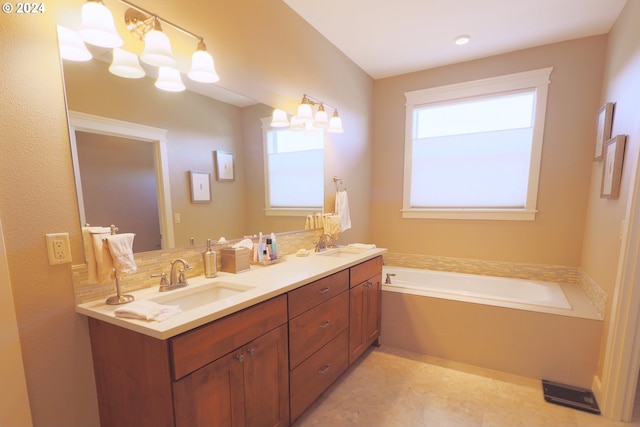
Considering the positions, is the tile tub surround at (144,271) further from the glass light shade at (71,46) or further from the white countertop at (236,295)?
the glass light shade at (71,46)

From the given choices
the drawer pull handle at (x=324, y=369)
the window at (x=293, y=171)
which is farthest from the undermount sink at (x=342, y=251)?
the drawer pull handle at (x=324, y=369)

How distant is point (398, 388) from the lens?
1.98m

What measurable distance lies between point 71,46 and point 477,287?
344 centimetres

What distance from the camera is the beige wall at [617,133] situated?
5.71ft

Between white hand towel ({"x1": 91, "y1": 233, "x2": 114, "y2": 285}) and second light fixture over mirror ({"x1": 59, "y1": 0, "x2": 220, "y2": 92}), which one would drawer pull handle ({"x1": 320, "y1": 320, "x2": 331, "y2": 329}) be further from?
second light fixture over mirror ({"x1": 59, "y1": 0, "x2": 220, "y2": 92})

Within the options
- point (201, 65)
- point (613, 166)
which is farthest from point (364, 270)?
point (613, 166)

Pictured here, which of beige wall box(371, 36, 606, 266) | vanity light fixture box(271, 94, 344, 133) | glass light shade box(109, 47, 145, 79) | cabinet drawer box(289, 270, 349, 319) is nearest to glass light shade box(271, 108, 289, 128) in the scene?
vanity light fixture box(271, 94, 344, 133)

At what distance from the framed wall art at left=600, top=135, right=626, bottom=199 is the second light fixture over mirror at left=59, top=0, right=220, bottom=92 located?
2.53 meters

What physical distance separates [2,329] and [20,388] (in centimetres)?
23

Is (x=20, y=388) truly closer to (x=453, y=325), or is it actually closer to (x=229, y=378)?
(x=229, y=378)

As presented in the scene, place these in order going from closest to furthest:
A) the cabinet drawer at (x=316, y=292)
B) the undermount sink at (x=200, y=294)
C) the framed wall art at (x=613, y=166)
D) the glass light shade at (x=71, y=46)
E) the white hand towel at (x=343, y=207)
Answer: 1. the glass light shade at (x=71, y=46)
2. the undermount sink at (x=200, y=294)
3. the cabinet drawer at (x=316, y=292)
4. the framed wall art at (x=613, y=166)
5. the white hand towel at (x=343, y=207)

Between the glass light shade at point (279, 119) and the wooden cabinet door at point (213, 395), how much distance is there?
1.53 meters

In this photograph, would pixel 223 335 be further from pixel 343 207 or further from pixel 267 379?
pixel 343 207

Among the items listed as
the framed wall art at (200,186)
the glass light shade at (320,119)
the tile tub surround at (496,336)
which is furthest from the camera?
the glass light shade at (320,119)
